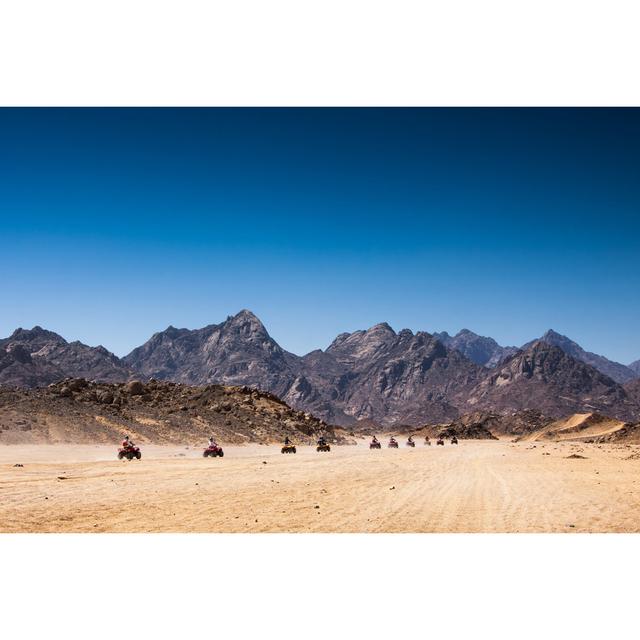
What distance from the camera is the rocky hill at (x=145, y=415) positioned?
176ft

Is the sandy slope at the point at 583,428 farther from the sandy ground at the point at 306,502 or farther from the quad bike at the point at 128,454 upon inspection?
the sandy ground at the point at 306,502

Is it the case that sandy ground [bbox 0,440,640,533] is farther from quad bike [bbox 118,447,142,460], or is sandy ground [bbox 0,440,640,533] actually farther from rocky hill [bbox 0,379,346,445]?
rocky hill [bbox 0,379,346,445]

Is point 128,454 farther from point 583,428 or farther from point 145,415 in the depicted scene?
point 583,428

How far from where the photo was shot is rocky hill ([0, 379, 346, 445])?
53.7m

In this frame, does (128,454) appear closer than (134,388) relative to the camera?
Yes

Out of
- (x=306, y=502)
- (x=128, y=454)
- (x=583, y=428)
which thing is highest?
(x=583, y=428)

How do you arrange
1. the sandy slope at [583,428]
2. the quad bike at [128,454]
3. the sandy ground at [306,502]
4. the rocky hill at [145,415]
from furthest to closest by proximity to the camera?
the sandy slope at [583,428]
the rocky hill at [145,415]
the quad bike at [128,454]
the sandy ground at [306,502]

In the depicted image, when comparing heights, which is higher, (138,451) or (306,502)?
(306,502)

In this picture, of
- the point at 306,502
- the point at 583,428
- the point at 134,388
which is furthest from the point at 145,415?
the point at 583,428

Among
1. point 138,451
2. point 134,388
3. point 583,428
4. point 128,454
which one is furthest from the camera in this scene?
point 583,428

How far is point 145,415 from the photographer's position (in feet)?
213

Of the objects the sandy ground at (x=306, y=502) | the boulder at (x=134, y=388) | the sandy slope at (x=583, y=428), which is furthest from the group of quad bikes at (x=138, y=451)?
the sandy slope at (x=583, y=428)

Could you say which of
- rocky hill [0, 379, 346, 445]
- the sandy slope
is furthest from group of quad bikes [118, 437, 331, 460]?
the sandy slope
